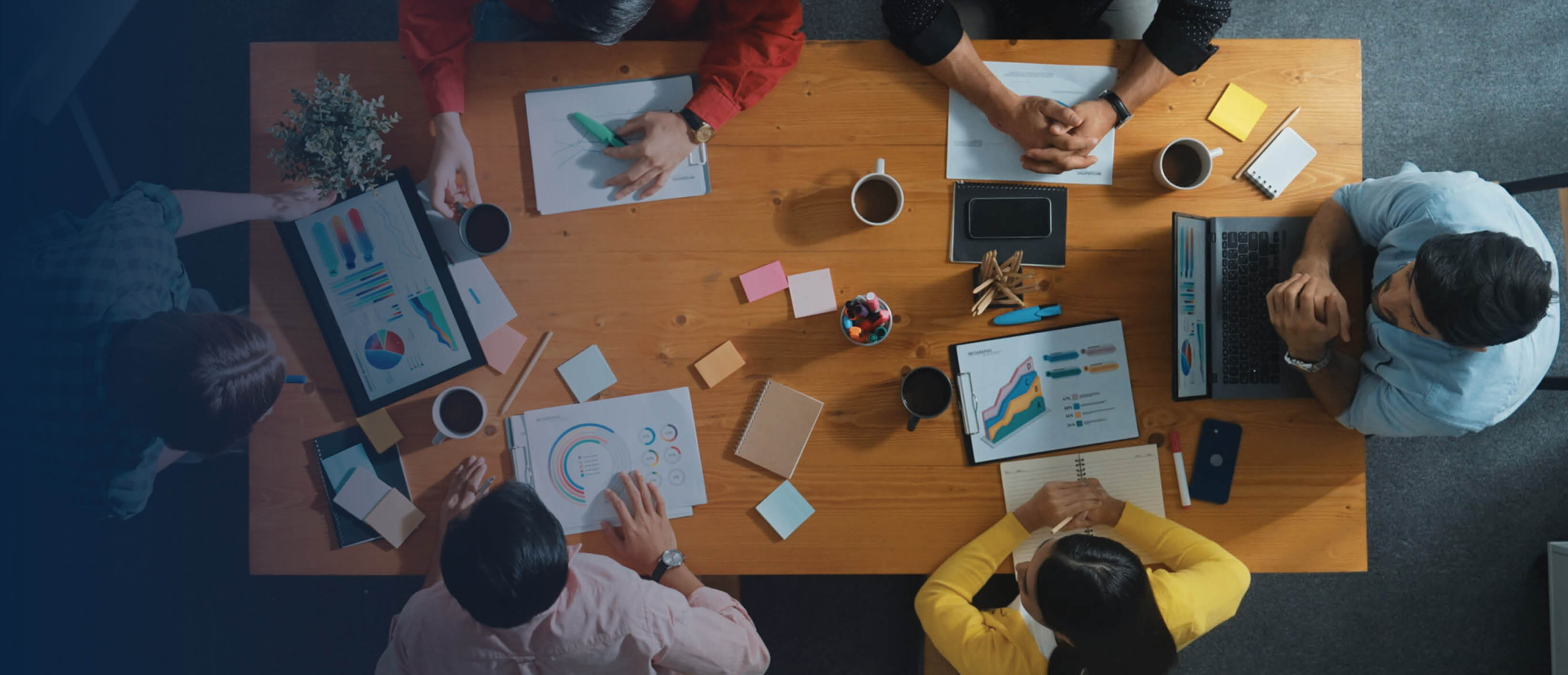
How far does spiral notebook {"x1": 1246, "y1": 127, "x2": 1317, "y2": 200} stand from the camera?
1361mm

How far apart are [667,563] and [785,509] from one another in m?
0.23

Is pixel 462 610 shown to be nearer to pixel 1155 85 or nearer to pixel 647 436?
pixel 647 436

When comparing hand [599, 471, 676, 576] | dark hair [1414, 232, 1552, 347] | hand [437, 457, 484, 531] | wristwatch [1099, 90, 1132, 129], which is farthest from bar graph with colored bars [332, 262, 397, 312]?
dark hair [1414, 232, 1552, 347]

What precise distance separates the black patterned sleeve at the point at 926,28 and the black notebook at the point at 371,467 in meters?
1.19

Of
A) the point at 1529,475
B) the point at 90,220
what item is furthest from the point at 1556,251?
the point at 90,220

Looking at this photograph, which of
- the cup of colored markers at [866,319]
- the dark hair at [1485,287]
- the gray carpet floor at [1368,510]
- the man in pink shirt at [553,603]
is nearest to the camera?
the dark hair at [1485,287]

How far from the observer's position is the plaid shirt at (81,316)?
1316 millimetres

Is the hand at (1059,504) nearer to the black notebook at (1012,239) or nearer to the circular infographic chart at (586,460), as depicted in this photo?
the black notebook at (1012,239)

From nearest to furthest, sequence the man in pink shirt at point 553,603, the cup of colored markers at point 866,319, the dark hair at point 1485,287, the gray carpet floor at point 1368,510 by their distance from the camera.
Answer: the dark hair at point 1485,287
the man in pink shirt at point 553,603
the cup of colored markers at point 866,319
the gray carpet floor at point 1368,510

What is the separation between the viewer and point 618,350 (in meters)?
1.37

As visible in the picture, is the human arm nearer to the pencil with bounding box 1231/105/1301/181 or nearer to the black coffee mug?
the black coffee mug

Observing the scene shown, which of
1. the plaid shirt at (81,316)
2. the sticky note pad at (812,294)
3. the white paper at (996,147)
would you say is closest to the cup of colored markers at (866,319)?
the sticky note pad at (812,294)

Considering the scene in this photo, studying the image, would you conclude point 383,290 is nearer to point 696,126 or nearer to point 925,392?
point 696,126

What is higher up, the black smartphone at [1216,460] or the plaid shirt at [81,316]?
the plaid shirt at [81,316]
